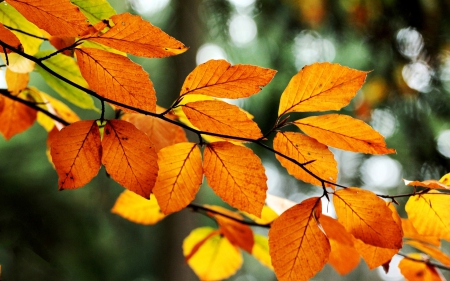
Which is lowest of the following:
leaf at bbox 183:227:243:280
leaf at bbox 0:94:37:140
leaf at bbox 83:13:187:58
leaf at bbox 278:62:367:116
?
leaf at bbox 183:227:243:280

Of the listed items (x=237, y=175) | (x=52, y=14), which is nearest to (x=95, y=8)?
(x=52, y=14)

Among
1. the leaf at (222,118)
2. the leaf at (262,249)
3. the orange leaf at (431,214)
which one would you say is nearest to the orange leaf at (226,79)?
the leaf at (222,118)

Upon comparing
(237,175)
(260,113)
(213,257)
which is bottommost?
(213,257)

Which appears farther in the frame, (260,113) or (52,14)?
(260,113)

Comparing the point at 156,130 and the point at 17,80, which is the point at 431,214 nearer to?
the point at 156,130

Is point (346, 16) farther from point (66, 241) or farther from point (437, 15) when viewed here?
point (66, 241)

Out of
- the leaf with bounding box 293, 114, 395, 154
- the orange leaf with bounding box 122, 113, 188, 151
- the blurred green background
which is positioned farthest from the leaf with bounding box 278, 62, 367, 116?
the blurred green background

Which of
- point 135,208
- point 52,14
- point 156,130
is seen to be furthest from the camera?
point 135,208

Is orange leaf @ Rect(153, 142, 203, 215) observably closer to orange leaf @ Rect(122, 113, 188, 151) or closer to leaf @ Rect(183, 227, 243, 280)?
orange leaf @ Rect(122, 113, 188, 151)
